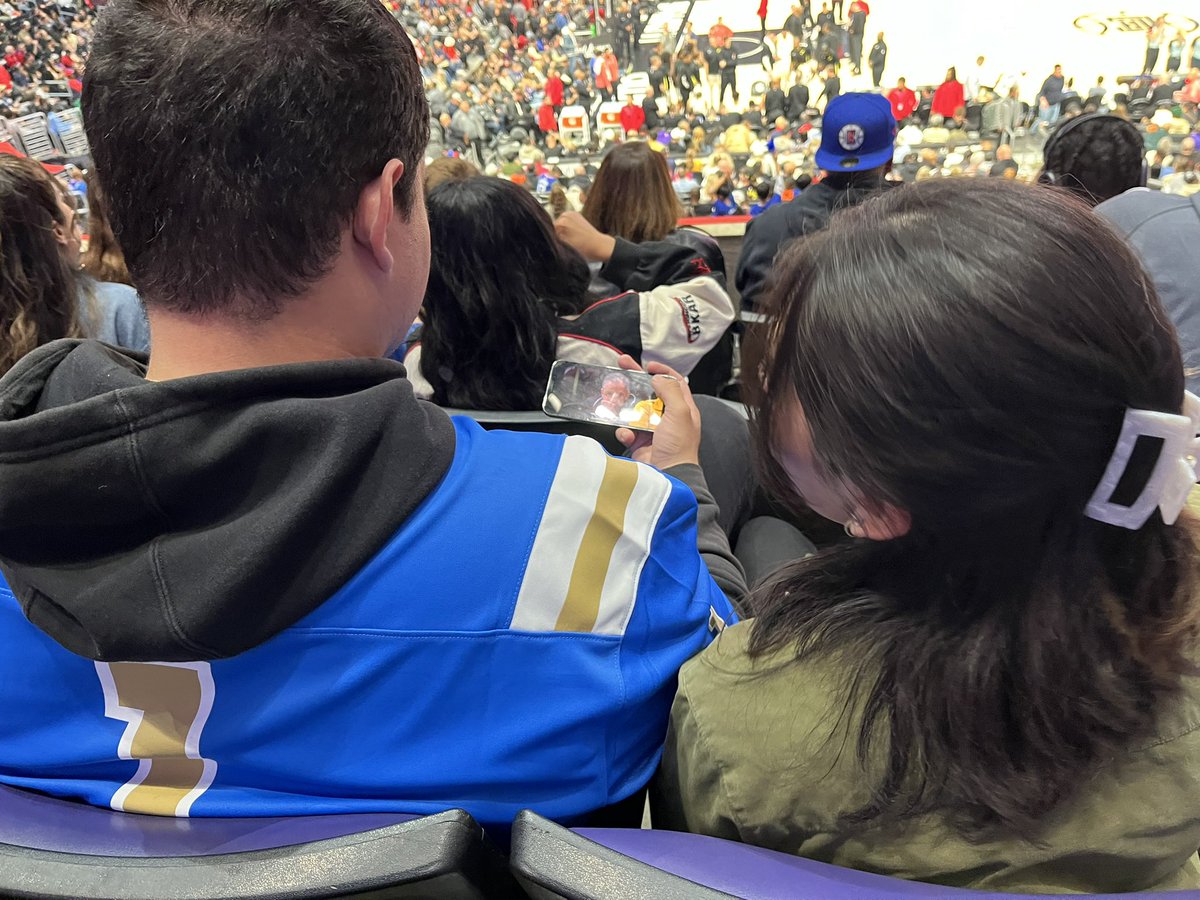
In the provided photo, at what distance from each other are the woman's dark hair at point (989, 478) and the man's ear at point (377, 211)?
32 centimetres

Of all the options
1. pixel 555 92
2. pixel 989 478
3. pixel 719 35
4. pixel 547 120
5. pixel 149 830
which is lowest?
pixel 149 830

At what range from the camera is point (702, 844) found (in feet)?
1.63

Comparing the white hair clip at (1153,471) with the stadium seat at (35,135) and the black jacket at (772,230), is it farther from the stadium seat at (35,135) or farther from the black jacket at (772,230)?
the stadium seat at (35,135)

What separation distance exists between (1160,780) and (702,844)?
310 millimetres

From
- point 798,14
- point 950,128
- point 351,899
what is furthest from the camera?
point 798,14

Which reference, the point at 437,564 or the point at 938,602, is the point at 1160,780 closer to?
the point at 938,602

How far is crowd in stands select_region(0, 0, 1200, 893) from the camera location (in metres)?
0.46

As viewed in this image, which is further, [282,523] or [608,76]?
[608,76]

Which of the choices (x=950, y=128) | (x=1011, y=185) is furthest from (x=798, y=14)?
(x=1011, y=185)

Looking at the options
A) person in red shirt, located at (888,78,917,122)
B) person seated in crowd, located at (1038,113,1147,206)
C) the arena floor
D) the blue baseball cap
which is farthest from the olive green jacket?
the arena floor

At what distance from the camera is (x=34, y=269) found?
4.49 feet

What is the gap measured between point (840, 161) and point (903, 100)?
19.4 feet

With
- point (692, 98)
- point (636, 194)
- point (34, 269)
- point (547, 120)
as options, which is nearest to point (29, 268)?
point (34, 269)

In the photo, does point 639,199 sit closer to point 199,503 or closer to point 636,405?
point 636,405
